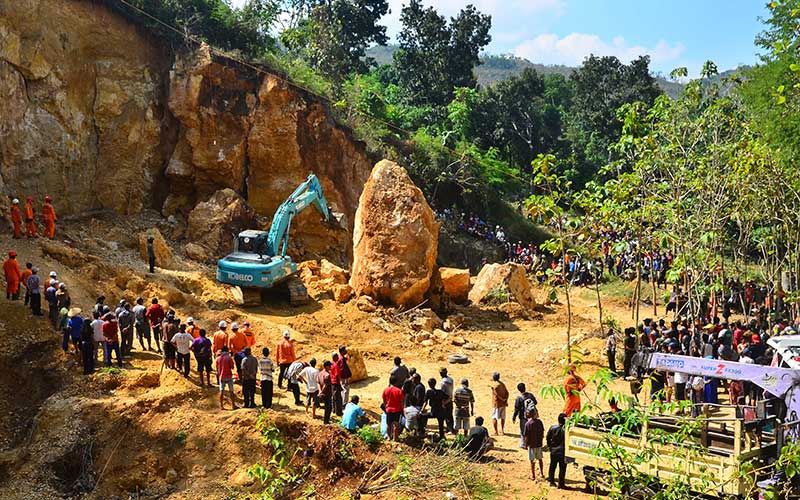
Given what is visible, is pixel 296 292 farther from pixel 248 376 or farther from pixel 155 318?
pixel 248 376

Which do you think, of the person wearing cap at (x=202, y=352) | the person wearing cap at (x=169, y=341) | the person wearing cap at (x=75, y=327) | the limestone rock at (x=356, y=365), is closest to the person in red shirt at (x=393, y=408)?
the person wearing cap at (x=202, y=352)

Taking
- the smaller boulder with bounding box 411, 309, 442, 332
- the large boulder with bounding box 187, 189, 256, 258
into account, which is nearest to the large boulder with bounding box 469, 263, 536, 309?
the smaller boulder with bounding box 411, 309, 442, 332

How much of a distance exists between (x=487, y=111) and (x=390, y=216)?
22.5 m

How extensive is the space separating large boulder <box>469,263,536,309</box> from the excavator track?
5826mm

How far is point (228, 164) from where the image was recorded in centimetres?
2856

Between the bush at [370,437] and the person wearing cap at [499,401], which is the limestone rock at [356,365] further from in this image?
the person wearing cap at [499,401]

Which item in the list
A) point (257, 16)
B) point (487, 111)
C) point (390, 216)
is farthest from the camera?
point (487, 111)

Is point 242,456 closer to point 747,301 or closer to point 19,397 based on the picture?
point 19,397

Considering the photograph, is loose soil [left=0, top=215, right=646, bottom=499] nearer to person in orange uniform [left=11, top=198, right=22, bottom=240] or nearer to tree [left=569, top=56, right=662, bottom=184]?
person in orange uniform [left=11, top=198, right=22, bottom=240]

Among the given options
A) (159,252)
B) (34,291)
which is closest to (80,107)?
(159,252)

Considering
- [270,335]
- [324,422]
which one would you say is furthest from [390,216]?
[324,422]

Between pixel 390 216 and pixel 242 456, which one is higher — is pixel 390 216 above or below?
above

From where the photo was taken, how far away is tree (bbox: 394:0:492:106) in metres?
44.1

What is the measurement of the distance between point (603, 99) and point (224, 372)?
3590 cm
